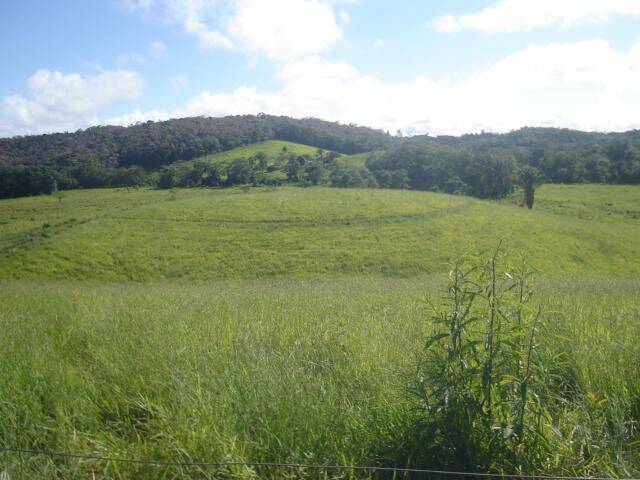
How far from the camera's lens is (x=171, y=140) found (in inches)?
5044

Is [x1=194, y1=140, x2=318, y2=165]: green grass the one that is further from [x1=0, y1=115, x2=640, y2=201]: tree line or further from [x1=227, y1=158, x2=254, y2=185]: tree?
[x1=227, y1=158, x2=254, y2=185]: tree

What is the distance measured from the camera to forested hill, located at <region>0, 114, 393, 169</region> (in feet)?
379

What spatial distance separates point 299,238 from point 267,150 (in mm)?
94661

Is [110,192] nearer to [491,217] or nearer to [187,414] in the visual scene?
[491,217]

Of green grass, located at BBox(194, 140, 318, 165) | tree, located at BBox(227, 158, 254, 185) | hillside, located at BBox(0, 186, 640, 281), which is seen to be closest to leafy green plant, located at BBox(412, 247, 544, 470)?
hillside, located at BBox(0, 186, 640, 281)

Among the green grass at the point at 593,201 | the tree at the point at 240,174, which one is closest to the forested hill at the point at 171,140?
the tree at the point at 240,174

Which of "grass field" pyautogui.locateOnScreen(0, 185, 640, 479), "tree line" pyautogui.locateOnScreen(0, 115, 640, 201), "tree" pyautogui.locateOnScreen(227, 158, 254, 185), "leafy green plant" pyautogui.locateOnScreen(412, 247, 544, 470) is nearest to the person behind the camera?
"leafy green plant" pyautogui.locateOnScreen(412, 247, 544, 470)

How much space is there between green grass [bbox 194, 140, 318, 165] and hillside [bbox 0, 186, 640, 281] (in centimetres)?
6507

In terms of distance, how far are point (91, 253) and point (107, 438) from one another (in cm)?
4327

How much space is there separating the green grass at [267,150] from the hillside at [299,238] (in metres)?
Answer: 65.1

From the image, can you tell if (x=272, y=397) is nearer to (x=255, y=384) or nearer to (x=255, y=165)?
(x=255, y=384)

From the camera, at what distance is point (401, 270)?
41.1 meters

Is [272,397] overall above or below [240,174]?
below

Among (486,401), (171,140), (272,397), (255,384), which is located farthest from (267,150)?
(486,401)
